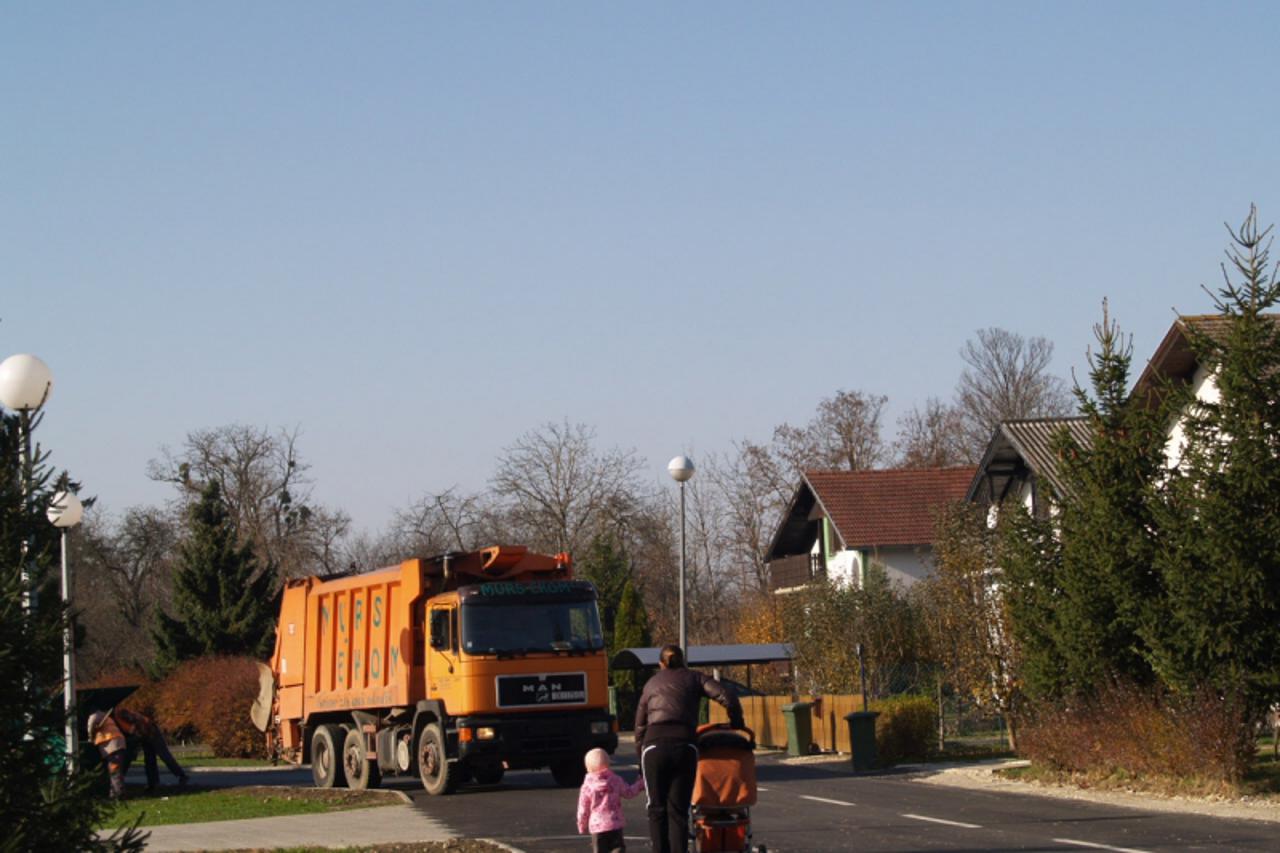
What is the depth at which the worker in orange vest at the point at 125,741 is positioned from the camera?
2288cm

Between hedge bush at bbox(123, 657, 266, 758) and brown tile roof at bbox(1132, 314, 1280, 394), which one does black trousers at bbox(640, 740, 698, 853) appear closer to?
brown tile roof at bbox(1132, 314, 1280, 394)

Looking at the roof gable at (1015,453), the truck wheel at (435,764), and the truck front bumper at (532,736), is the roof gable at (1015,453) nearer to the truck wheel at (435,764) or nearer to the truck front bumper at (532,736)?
the truck front bumper at (532,736)

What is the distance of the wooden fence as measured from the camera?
28.4m

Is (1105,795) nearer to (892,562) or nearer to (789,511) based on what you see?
(892,562)

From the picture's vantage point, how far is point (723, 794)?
1145 centimetres

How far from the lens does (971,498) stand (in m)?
46.5

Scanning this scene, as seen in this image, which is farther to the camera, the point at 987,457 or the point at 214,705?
the point at 987,457

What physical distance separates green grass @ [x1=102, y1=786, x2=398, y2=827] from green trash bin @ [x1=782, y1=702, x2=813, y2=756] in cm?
982

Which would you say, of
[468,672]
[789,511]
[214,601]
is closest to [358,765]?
[468,672]

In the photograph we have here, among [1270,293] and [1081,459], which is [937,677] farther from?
[1270,293]

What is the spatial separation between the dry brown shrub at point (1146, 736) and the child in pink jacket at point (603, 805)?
9.18 m

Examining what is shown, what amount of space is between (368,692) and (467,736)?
3.09 m

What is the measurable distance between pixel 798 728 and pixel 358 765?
8.97 metres

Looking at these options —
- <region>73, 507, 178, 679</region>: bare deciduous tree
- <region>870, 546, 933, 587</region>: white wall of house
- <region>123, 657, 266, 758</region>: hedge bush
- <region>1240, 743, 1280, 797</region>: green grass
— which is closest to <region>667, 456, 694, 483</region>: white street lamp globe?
<region>1240, 743, 1280, 797</region>: green grass
